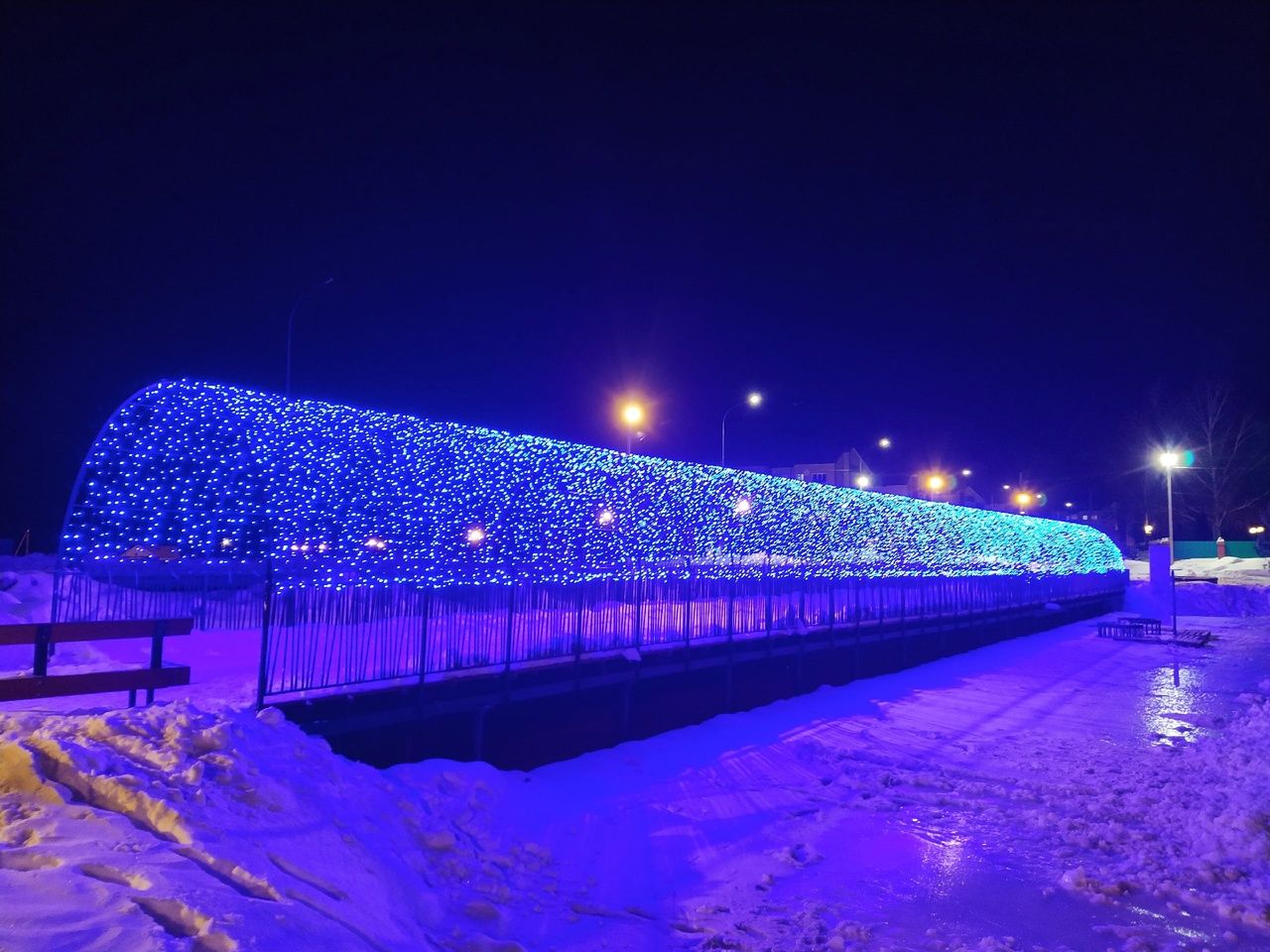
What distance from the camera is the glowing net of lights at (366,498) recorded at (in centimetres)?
816

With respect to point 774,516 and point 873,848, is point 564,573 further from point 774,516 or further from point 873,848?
point 774,516

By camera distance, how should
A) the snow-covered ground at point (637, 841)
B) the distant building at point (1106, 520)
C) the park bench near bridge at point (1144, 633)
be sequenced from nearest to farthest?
1. the snow-covered ground at point (637, 841)
2. the park bench near bridge at point (1144, 633)
3. the distant building at point (1106, 520)

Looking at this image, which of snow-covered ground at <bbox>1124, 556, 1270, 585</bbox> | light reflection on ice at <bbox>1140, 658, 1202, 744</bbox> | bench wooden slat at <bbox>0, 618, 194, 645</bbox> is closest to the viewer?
bench wooden slat at <bbox>0, 618, 194, 645</bbox>

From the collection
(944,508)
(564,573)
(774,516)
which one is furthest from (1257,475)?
(564,573)

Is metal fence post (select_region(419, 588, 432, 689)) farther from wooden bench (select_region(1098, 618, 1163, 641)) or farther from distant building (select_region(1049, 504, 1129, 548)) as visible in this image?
distant building (select_region(1049, 504, 1129, 548))

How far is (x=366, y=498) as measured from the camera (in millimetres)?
8922

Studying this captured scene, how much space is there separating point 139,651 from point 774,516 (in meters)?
10.9

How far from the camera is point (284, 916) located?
3.64 meters

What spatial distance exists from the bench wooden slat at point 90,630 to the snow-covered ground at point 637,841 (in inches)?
23.1

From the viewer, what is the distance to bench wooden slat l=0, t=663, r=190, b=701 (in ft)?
19.7

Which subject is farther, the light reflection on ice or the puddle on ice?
the light reflection on ice

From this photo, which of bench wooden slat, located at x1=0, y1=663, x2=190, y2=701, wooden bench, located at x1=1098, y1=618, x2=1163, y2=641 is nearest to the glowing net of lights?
bench wooden slat, located at x1=0, y1=663, x2=190, y2=701

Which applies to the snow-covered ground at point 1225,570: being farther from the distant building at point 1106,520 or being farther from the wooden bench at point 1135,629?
the wooden bench at point 1135,629

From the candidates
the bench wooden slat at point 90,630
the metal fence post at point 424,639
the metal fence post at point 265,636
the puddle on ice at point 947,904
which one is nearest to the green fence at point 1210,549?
the puddle on ice at point 947,904
